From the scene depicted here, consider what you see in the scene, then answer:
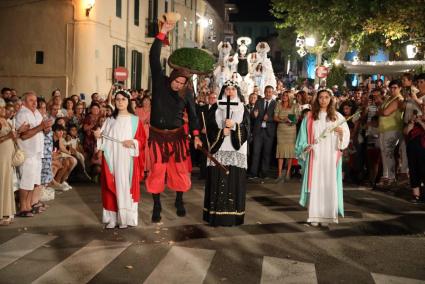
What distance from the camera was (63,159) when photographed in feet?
38.1

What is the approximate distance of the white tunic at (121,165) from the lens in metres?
8.17

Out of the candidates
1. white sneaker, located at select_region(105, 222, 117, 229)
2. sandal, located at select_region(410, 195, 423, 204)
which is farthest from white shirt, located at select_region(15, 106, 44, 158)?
sandal, located at select_region(410, 195, 423, 204)

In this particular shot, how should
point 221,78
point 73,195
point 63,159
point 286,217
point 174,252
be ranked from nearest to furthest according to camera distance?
point 174,252
point 286,217
point 73,195
point 63,159
point 221,78

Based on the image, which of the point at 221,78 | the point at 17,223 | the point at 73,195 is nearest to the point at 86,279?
the point at 17,223

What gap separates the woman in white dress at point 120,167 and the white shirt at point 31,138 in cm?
121

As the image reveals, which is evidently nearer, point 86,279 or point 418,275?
point 86,279

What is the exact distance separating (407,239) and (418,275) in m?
1.64

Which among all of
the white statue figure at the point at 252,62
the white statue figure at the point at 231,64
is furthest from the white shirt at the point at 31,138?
the white statue figure at the point at 231,64

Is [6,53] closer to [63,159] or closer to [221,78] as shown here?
[221,78]

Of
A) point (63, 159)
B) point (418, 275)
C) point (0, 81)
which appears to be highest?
point (0, 81)

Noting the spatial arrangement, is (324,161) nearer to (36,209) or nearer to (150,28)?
(36,209)

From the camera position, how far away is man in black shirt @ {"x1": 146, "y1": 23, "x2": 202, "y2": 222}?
866 cm

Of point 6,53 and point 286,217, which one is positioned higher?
point 6,53

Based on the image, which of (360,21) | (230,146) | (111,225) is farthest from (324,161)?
(360,21)
